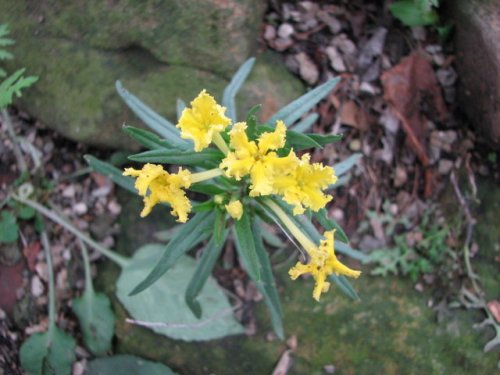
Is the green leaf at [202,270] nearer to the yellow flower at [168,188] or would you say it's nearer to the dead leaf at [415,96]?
the yellow flower at [168,188]

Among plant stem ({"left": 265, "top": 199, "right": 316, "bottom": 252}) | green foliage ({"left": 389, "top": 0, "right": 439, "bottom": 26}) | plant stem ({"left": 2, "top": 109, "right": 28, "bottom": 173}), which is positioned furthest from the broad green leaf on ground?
green foliage ({"left": 389, "top": 0, "right": 439, "bottom": 26})

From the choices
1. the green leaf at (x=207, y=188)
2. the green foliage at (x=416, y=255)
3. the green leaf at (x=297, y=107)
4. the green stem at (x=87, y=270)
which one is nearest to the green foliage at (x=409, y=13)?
the green leaf at (x=297, y=107)

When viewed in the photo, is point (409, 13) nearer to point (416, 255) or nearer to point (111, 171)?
point (416, 255)

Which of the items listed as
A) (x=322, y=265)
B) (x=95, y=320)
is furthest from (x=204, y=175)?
(x=95, y=320)

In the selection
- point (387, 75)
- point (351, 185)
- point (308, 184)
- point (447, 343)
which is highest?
point (308, 184)

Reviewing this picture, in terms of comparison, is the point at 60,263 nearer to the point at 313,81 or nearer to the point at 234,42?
the point at 234,42

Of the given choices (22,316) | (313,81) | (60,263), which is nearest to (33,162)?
(60,263)
